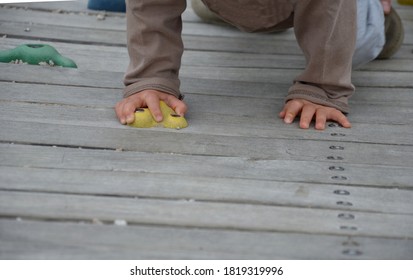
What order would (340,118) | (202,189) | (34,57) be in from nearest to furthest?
(202,189) < (340,118) < (34,57)

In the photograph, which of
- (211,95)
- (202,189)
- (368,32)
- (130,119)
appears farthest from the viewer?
(368,32)

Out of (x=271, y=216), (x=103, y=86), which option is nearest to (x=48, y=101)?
(x=103, y=86)

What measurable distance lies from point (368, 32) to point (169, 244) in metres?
1.26

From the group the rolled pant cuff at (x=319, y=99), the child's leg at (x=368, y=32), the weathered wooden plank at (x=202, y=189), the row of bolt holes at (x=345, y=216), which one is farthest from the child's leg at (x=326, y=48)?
the weathered wooden plank at (x=202, y=189)

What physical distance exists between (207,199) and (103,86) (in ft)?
2.35

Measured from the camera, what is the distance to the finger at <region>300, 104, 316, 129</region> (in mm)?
1949

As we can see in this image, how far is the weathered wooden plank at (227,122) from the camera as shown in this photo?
1893 mm

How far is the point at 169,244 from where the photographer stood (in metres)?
1.38

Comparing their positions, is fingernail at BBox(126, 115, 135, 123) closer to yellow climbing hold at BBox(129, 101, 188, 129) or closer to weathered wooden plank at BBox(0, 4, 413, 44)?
yellow climbing hold at BBox(129, 101, 188, 129)

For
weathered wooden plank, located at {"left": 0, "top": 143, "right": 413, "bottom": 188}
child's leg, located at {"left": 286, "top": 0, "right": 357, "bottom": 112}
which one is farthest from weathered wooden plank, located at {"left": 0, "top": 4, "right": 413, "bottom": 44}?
weathered wooden plank, located at {"left": 0, "top": 143, "right": 413, "bottom": 188}

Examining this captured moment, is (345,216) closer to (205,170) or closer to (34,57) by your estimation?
(205,170)

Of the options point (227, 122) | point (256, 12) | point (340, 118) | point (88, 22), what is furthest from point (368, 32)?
point (88, 22)

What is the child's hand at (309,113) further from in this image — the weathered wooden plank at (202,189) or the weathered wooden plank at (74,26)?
the weathered wooden plank at (74,26)

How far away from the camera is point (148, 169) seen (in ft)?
5.46
